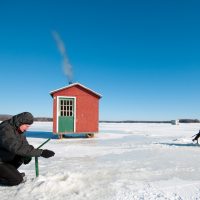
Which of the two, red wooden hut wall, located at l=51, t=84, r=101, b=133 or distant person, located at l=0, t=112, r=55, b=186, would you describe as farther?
red wooden hut wall, located at l=51, t=84, r=101, b=133

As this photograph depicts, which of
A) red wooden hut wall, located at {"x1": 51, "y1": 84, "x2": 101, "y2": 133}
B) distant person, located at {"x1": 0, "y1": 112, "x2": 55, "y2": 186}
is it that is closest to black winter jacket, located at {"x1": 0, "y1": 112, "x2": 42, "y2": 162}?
distant person, located at {"x1": 0, "y1": 112, "x2": 55, "y2": 186}

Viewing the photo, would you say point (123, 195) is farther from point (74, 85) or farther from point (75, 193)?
point (74, 85)

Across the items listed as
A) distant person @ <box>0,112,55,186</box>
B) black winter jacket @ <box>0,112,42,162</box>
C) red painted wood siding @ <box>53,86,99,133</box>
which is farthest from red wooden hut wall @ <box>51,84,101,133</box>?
black winter jacket @ <box>0,112,42,162</box>

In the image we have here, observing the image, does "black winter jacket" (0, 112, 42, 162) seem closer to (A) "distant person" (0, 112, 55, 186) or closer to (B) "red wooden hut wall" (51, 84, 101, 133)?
(A) "distant person" (0, 112, 55, 186)

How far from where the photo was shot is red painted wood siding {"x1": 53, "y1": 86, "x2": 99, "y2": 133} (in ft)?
61.3

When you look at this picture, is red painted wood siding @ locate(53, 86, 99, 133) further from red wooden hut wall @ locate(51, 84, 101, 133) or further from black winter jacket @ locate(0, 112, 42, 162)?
black winter jacket @ locate(0, 112, 42, 162)

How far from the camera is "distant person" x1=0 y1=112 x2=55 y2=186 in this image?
184 inches

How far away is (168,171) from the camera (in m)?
6.89

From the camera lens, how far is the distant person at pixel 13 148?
4.68m

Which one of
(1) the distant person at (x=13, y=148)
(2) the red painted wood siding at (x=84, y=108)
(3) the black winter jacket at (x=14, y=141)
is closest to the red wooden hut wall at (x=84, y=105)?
(2) the red painted wood siding at (x=84, y=108)

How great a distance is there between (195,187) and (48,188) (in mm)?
2535

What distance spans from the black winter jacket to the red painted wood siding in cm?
1355

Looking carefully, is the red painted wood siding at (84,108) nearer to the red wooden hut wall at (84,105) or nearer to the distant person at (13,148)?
the red wooden hut wall at (84,105)

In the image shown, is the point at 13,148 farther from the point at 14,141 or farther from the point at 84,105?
the point at 84,105
